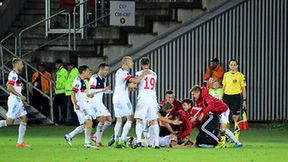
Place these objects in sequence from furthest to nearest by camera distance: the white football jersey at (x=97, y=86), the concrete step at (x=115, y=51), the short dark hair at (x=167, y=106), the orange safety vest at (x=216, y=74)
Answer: the concrete step at (x=115, y=51), the orange safety vest at (x=216, y=74), the short dark hair at (x=167, y=106), the white football jersey at (x=97, y=86)

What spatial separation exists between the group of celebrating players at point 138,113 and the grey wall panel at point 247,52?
35.6 feet

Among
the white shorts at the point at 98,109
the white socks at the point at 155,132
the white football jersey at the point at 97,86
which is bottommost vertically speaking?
the white socks at the point at 155,132

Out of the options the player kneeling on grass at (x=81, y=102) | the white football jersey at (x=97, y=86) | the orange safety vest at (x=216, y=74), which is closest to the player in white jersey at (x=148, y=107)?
the player kneeling on grass at (x=81, y=102)

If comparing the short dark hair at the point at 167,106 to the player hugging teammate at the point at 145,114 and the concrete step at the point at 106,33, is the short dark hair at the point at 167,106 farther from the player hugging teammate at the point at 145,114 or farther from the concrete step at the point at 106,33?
the concrete step at the point at 106,33

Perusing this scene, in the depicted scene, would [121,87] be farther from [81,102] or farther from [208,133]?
[208,133]

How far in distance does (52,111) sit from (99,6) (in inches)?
211

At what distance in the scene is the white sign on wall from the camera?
125 feet

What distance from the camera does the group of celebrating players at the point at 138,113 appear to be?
25.6 meters

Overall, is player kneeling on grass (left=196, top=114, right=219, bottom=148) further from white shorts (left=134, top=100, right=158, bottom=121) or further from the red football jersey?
white shorts (left=134, top=100, right=158, bottom=121)

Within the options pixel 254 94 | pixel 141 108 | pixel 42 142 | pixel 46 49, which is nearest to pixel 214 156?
pixel 141 108

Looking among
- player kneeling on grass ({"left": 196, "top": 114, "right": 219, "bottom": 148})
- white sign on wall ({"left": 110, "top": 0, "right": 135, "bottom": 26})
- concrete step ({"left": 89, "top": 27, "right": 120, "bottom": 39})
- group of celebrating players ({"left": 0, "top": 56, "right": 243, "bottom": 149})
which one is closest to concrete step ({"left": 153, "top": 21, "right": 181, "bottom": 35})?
white sign on wall ({"left": 110, "top": 0, "right": 135, "bottom": 26})

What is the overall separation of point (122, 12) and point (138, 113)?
1314cm

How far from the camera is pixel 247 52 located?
3750 centimetres

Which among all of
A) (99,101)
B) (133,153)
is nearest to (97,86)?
(99,101)
